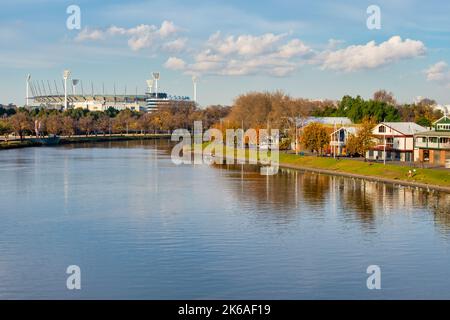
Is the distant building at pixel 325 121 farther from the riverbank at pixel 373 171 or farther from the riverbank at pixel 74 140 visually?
the riverbank at pixel 74 140

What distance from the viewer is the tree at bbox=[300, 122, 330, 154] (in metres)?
79.1

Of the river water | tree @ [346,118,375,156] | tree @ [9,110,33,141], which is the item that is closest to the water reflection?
the river water

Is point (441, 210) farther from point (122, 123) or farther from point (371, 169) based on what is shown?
point (122, 123)

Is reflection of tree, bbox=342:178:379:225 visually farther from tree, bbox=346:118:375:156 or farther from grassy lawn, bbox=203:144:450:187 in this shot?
tree, bbox=346:118:375:156

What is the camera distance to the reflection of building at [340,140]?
3110 inches

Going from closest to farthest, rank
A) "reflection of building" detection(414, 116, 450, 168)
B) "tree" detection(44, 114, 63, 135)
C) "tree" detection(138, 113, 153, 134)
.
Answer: "reflection of building" detection(414, 116, 450, 168), "tree" detection(44, 114, 63, 135), "tree" detection(138, 113, 153, 134)

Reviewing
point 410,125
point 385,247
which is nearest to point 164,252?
point 385,247

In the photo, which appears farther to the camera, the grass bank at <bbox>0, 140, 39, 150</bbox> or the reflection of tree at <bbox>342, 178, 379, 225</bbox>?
the grass bank at <bbox>0, 140, 39, 150</bbox>

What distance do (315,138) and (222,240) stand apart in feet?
167

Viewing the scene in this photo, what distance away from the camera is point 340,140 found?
3137 inches

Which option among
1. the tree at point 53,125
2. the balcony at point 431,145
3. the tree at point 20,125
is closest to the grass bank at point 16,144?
the tree at point 20,125

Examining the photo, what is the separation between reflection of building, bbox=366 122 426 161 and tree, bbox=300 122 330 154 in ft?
21.4

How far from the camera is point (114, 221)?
116 feet

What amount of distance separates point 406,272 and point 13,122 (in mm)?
121708
